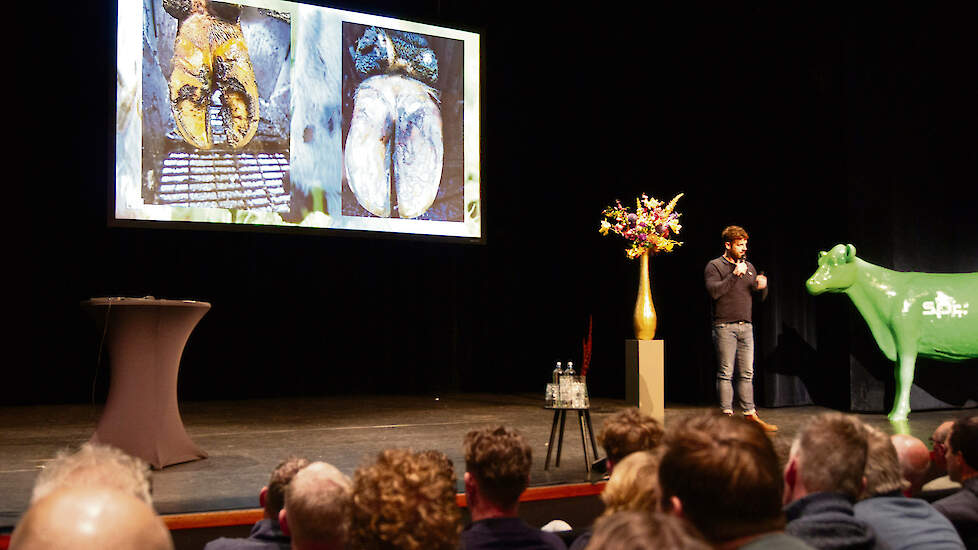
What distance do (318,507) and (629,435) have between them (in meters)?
0.80

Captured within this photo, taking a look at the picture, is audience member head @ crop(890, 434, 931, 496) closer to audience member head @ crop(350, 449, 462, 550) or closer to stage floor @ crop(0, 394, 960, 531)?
stage floor @ crop(0, 394, 960, 531)

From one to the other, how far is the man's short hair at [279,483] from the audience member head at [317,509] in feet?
0.73

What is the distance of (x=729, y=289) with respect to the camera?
17.6ft

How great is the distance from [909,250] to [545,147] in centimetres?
333

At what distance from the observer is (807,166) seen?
6.34m

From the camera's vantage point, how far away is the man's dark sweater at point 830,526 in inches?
57.2

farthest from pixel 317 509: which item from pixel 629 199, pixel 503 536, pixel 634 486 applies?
pixel 629 199

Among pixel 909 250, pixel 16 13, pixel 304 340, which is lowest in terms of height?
pixel 304 340

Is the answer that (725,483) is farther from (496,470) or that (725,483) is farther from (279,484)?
(279,484)

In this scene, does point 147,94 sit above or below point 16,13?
below

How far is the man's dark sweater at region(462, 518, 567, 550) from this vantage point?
1.62m

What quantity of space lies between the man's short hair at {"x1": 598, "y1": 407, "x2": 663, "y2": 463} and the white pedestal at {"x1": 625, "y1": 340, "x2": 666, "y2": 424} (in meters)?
3.22

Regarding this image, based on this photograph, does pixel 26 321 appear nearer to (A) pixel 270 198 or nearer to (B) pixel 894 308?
(A) pixel 270 198

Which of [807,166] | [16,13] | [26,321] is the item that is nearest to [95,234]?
[26,321]
